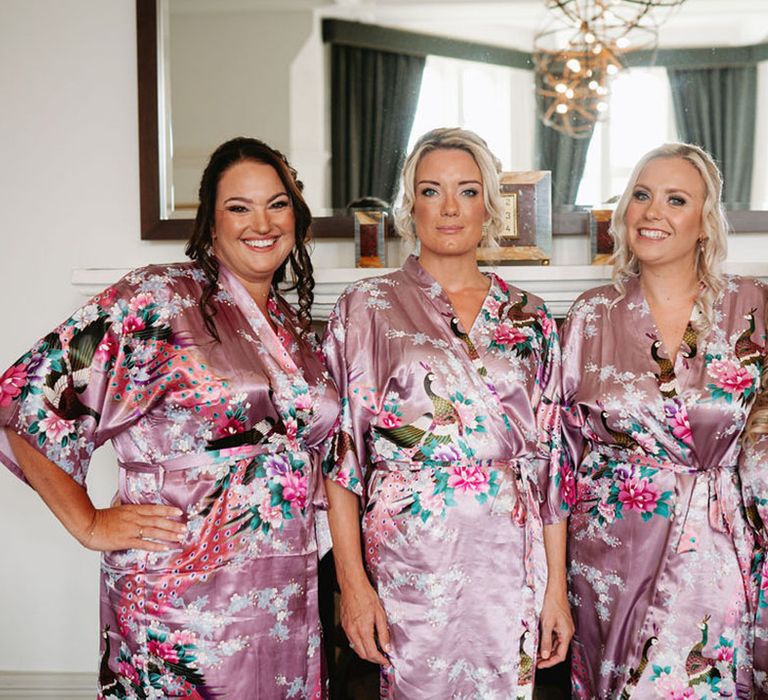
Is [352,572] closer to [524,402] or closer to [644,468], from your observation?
[524,402]

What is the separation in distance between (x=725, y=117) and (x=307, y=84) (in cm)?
121

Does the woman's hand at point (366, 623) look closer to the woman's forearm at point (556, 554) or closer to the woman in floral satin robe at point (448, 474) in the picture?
the woman in floral satin robe at point (448, 474)

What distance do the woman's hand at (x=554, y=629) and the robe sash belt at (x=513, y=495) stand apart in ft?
0.13

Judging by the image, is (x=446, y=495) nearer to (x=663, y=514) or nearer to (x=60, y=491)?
(x=663, y=514)

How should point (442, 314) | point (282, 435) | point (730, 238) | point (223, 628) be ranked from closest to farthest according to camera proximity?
point (223, 628), point (282, 435), point (442, 314), point (730, 238)

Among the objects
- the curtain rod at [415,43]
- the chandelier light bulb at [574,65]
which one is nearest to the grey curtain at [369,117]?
the curtain rod at [415,43]

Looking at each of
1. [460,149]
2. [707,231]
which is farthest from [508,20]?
[707,231]

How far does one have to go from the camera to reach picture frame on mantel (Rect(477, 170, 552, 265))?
2.17 meters

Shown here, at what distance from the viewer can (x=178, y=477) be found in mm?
1544

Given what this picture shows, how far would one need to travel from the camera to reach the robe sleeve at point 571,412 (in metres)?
1.79

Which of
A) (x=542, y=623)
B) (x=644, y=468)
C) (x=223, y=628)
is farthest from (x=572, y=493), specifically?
(x=223, y=628)

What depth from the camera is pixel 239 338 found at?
64.1 inches

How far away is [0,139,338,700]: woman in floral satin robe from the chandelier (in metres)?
1.22

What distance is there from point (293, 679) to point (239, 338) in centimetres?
71
